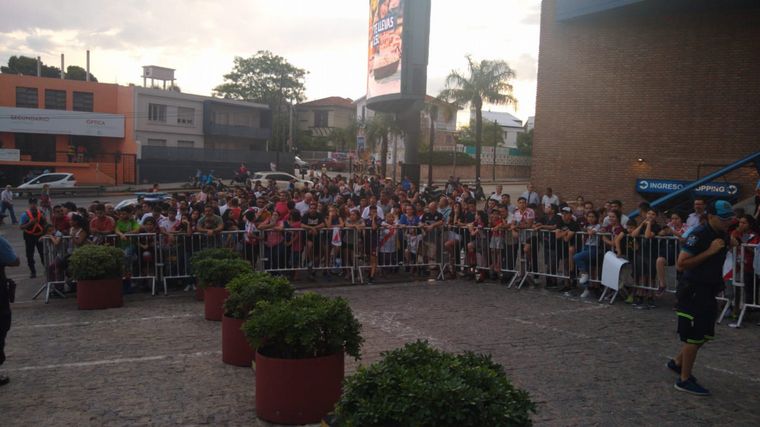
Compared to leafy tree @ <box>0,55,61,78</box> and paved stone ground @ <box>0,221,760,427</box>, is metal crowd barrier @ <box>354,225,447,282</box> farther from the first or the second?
leafy tree @ <box>0,55,61,78</box>

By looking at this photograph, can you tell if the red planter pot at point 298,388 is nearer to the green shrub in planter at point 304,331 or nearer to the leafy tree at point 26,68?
the green shrub in planter at point 304,331

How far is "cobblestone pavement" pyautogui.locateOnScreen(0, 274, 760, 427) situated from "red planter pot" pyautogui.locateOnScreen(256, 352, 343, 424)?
12.4 inches

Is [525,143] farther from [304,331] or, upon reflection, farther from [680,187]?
[304,331]

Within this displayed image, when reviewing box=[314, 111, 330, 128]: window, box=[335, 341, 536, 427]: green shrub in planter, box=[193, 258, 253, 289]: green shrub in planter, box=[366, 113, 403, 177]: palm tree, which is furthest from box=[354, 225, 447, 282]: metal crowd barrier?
box=[314, 111, 330, 128]: window

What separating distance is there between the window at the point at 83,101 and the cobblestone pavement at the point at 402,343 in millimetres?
46526

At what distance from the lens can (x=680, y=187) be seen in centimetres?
2061

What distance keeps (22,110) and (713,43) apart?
4710cm

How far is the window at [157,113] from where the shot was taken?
54.6 meters

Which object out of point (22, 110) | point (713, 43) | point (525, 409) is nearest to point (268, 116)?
point (22, 110)

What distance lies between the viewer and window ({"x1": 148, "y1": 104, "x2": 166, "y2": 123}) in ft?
179

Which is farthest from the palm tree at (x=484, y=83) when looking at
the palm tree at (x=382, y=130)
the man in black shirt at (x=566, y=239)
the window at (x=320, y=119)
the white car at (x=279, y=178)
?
the window at (x=320, y=119)

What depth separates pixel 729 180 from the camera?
1953 centimetres

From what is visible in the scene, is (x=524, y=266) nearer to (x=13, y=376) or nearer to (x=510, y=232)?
(x=510, y=232)

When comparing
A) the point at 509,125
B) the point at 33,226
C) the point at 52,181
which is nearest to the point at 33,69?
the point at 52,181
